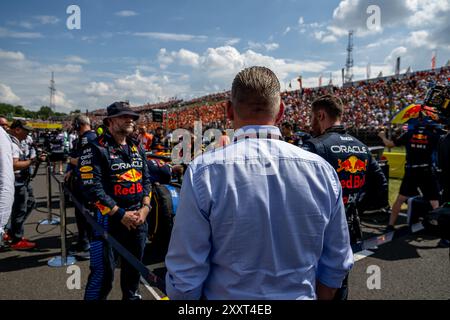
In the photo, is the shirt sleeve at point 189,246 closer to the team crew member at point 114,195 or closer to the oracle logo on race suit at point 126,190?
the team crew member at point 114,195

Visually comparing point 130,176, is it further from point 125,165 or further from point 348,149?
point 348,149

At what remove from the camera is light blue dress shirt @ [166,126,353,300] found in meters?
1.14

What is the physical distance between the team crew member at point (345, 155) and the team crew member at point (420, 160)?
2.66 metres

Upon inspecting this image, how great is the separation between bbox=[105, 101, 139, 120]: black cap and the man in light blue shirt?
1.87m

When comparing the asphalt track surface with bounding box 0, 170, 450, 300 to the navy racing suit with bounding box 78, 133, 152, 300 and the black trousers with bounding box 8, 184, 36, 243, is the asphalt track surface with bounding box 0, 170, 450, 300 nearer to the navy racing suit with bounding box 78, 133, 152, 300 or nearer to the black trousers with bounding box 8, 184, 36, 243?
the black trousers with bounding box 8, 184, 36, 243

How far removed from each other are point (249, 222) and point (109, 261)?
206 cm

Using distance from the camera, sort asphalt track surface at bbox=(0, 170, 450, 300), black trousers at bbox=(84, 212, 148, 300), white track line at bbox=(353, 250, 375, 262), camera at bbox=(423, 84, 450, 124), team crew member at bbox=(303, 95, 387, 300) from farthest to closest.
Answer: white track line at bbox=(353, 250, 375, 262) < asphalt track surface at bbox=(0, 170, 450, 300) < camera at bbox=(423, 84, 450, 124) < black trousers at bbox=(84, 212, 148, 300) < team crew member at bbox=(303, 95, 387, 300)

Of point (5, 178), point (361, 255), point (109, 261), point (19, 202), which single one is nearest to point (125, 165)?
point (109, 261)

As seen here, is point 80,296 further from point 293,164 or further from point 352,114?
point 352,114

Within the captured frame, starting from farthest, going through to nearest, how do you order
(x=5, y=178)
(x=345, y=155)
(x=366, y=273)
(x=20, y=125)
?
(x=20, y=125), (x=366, y=273), (x=345, y=155), (x=5, y=178)

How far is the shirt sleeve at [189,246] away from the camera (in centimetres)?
116

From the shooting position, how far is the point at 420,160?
16.7ft

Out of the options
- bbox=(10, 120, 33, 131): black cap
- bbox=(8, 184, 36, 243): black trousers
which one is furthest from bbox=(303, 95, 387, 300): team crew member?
bbox=(8, 184, 36, 243): black trousers
